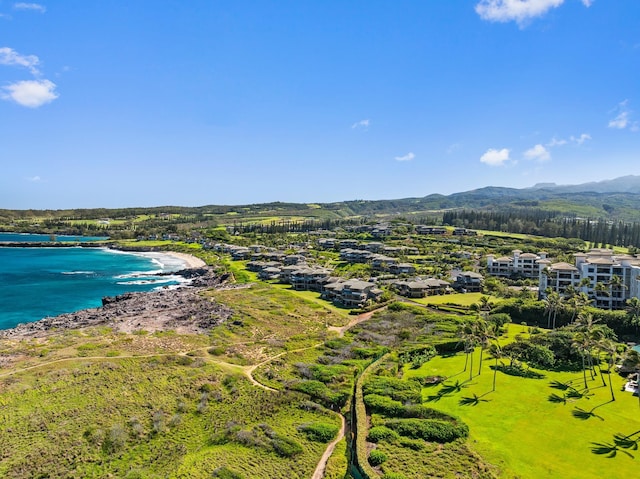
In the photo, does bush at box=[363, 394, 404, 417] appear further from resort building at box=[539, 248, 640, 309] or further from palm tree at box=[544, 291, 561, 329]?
resort building at box=[539, 248, 640, 309]

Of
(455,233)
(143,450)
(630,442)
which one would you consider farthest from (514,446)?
(455,233)

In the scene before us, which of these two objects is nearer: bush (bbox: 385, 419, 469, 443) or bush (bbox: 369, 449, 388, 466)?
bush (bbox: 369, 449, 388, 466)

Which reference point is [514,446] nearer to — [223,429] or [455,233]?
[223,429]

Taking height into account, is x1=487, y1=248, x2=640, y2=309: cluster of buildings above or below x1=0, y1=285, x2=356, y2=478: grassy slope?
above

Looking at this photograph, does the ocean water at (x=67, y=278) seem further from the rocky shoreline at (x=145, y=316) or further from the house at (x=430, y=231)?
the house at (x=430, y=231)

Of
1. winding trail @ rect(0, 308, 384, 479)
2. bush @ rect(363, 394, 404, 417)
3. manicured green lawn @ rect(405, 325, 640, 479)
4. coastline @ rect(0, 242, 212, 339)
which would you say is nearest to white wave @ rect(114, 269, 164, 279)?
coastline @ rect(0, 242, 212, 339)

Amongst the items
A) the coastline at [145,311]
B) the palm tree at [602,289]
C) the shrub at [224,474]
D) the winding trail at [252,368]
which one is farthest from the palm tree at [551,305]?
the coastline at [145,311]
